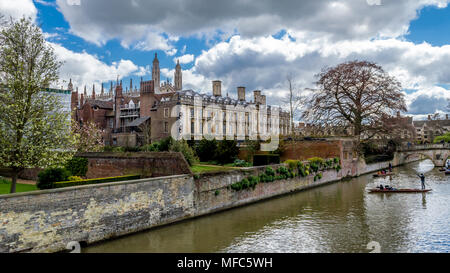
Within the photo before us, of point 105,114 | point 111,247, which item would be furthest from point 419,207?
point 105,114

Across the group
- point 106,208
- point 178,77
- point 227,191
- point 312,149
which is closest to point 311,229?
point 227,191

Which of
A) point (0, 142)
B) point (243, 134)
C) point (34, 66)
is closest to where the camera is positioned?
point (0, 142)

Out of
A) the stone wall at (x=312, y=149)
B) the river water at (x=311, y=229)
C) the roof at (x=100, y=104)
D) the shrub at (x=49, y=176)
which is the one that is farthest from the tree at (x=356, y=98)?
the roof at (x=100, y=104)

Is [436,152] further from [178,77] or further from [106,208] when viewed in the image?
[178,77]

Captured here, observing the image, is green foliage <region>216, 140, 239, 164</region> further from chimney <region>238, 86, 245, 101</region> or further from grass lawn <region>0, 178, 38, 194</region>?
chimney <region>238, 86, 245, 101</region>

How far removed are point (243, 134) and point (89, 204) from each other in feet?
136

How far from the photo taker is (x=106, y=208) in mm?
10648

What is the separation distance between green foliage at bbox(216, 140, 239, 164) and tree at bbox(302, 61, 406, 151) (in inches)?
476

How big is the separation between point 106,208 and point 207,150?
16.8m

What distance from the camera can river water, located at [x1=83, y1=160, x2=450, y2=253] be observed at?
32.9 feet

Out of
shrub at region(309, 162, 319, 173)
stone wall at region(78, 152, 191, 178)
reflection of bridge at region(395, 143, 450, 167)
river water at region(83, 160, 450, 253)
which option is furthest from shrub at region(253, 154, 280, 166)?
reflection of bridge at region(395, 143, 450, 167)
